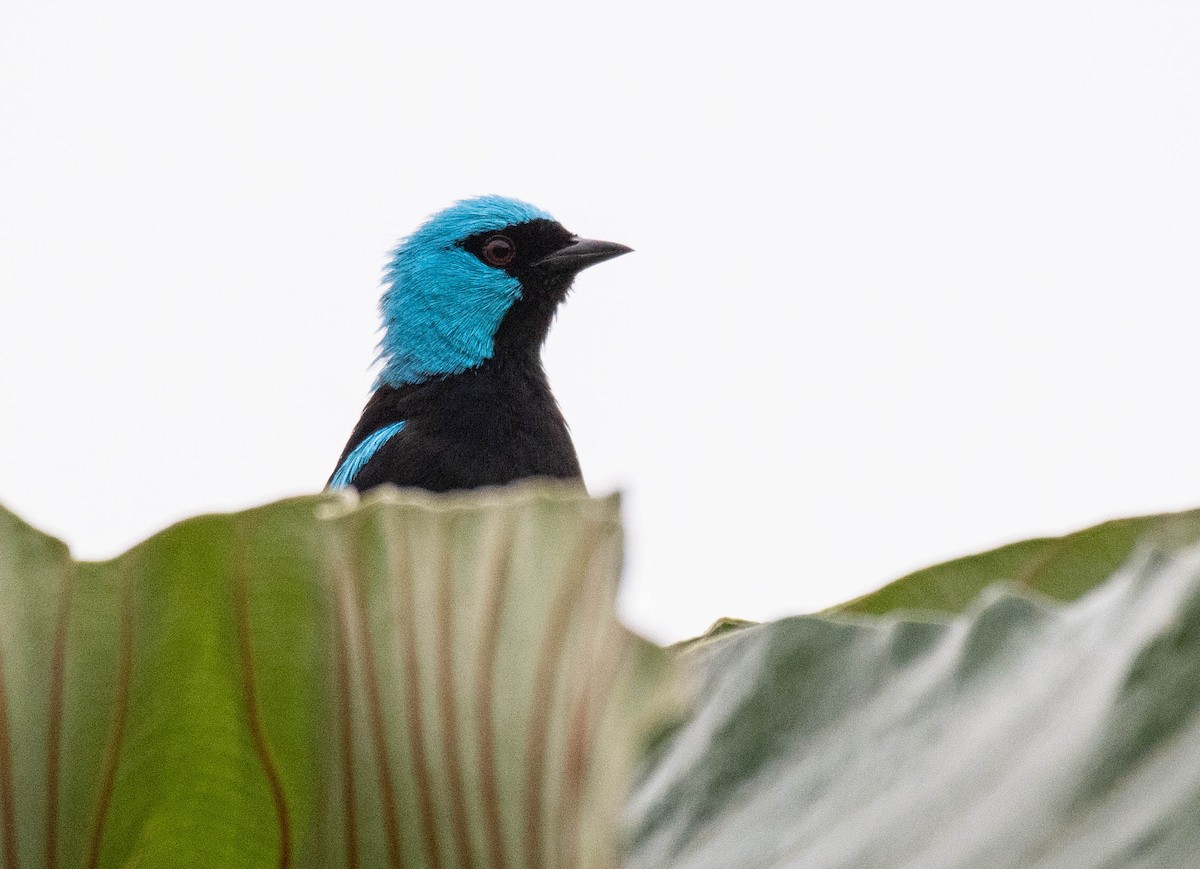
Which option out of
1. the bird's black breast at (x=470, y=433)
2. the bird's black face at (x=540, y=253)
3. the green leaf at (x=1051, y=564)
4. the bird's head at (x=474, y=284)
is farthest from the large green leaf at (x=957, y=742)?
the bird's black face at (x=540, y=253)

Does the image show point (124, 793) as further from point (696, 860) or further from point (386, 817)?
point (696, 860)

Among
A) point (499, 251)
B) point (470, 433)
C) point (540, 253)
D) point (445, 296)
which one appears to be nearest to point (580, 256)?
point (540, 253)

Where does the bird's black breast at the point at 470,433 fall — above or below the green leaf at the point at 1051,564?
below

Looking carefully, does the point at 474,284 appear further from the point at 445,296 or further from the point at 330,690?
the point at 330,690

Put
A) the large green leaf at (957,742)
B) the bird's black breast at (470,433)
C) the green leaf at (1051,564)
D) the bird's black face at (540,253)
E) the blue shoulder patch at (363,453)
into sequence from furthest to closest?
1. the bird's black face at (540,253)
2. the blue shoulder patch at (363,453)
3. the bird's black breast at (470,433)
4. the green leaf at (1051,564)
5. the large green leaf at (957,742)

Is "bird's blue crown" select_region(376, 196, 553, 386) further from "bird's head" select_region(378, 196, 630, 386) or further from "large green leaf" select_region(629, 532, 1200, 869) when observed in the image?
"large green leaf" select_region(629, 532, 1200, 869)

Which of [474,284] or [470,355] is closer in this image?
[470,355]

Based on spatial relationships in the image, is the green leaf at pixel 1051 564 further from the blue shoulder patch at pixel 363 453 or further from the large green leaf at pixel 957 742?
the blue shoulder patch at pixel 363 453
